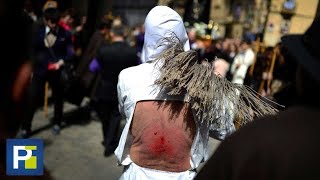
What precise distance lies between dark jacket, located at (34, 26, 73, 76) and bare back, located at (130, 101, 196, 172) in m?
3.75

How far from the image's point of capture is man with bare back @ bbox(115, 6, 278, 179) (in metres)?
2.53

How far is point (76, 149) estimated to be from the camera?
6312 millimetres

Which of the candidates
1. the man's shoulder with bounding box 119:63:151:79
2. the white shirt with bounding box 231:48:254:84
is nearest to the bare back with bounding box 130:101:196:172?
the man's shoulder with bounding box 119:63:151:79

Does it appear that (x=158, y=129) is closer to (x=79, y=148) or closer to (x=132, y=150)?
(x=132, y=150)

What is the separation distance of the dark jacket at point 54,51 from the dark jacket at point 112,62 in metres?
0.65

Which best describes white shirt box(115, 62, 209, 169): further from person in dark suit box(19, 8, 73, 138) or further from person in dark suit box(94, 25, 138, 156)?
person in dark suit box(19, 8, 73, 138)

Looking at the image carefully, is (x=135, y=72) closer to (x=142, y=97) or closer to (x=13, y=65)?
(x=142, y=97)

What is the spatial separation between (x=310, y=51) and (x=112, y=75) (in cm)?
479

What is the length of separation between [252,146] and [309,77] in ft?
0.90

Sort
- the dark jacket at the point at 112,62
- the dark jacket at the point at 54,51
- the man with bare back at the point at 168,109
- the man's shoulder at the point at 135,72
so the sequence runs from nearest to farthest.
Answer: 1. the man with bare back at the point at 168,109
2. the man's shoulder at the point at 135,72
3. the dark jacket at the point at 112,62
4. the dark jacket at the point at 54,51

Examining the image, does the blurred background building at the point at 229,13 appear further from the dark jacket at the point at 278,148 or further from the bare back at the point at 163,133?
the dark jacket at the point at 278,148

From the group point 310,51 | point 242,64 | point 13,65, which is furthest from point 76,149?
point 310,51

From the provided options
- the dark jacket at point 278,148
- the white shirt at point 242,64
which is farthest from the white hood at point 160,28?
the white shirt at point 242,64

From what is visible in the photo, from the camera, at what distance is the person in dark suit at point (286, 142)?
50.5 inches
